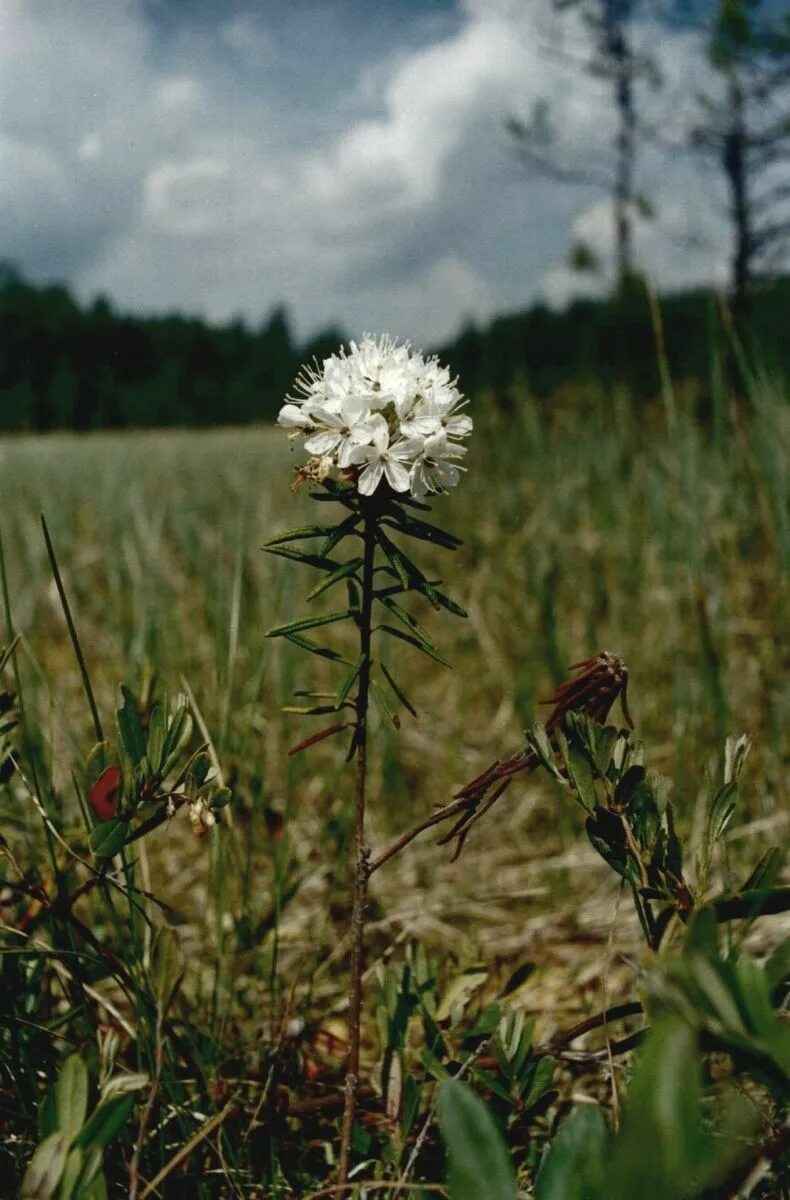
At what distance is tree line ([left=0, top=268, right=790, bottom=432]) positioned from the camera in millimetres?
3389

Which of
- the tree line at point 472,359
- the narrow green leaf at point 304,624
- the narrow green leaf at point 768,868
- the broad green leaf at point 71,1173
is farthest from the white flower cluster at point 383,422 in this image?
the broad green leaf at point 71,1173

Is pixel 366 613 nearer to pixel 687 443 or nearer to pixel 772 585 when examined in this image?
pixel 687 443

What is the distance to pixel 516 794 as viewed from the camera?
84.0 inches

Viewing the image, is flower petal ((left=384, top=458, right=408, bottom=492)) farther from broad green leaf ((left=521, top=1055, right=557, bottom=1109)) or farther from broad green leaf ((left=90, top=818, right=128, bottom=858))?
broad green leaf ((left=521, top=1055, right=557, bottom=1109))

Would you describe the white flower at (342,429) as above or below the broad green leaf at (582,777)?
above

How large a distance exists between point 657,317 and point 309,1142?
133cm

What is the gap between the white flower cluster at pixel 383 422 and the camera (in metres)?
0.71

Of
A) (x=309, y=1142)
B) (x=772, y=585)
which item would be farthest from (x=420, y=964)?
(x=772, y=585)

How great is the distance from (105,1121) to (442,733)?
190cm

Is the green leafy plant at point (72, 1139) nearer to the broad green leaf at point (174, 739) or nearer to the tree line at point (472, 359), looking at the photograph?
the broad green leaf at point (174, 739)

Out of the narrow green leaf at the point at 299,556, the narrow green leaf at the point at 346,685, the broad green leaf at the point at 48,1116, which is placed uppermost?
the narrow green leaf at the point at 299,556

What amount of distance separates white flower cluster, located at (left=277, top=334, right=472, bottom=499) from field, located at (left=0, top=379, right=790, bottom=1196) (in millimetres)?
272

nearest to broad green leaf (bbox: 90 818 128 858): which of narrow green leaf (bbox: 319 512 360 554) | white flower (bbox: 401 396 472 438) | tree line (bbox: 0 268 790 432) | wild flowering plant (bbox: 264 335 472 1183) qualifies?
wild flowering plant (bbox: 264 335 472 1183)

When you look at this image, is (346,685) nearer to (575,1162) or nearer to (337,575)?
(337,575)
